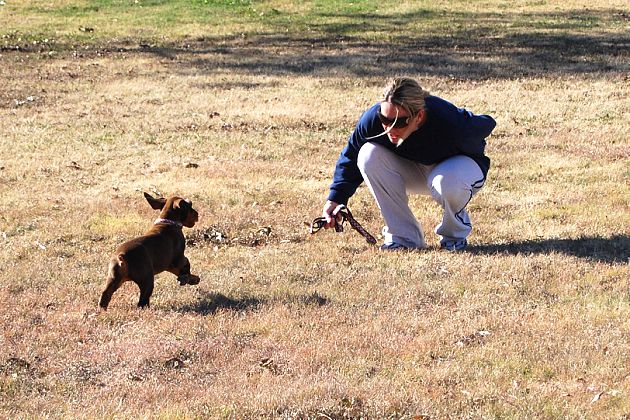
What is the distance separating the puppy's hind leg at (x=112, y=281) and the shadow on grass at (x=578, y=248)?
9.09 ft

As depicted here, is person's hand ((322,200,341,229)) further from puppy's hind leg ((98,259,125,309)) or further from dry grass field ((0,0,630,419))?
puppy's hind leg ((98,259,125,309))

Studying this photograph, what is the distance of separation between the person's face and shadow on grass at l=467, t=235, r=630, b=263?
118 centimetres

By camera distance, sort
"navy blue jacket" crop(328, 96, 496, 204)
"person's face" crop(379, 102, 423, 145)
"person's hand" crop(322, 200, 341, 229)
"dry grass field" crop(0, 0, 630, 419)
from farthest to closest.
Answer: "person's hand" crop(322, 200, 341, 229), "navy blue jacket" crop(328, 96, 496, 204), "person's face" crop(379, 102, 423, 145), "dry grass field" crop(0, 0, 630, 419)

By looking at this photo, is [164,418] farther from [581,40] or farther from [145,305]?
[581,40]

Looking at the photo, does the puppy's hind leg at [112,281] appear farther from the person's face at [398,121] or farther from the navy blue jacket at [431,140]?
the person's face at [398,121]

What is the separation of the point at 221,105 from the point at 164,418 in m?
11.0

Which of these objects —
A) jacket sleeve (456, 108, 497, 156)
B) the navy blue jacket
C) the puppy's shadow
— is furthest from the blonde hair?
the puppy's shadow

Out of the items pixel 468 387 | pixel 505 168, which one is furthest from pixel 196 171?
pixel 468 387

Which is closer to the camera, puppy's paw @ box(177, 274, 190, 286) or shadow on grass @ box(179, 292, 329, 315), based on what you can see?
shadow on grass @ box(179, 292, 329, 315)

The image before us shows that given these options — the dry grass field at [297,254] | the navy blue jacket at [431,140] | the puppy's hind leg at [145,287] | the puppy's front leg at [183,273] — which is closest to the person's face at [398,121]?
the navy blue jacket at [431,140]

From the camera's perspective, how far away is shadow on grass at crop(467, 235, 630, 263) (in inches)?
299

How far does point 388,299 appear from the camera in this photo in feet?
21.7

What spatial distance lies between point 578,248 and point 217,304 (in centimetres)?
291

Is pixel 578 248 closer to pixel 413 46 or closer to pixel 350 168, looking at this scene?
pixel 350 168
